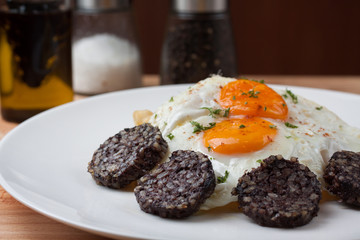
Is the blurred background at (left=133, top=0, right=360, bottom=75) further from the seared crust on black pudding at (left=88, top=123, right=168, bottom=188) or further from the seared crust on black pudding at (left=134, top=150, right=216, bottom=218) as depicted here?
the seared crust on black pudding at (left=134, top=150, right=216, bottom=218)

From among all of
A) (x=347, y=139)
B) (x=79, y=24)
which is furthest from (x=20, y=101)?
(x=347, y=139)

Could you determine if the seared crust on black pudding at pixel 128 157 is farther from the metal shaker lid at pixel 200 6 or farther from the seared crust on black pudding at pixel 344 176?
the metal shaker lid at pixel 200 6

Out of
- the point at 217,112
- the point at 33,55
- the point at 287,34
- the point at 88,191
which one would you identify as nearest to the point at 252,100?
the point at 217,112

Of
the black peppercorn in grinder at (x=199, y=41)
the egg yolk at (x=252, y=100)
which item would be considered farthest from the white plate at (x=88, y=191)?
the black peppercorn in grinder at (x=199, y=41)

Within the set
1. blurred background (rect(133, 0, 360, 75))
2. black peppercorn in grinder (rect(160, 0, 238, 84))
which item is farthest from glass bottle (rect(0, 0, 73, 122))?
blurred background (rect(133, 0, 360, 75))

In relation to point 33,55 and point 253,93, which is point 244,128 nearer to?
point 253,93

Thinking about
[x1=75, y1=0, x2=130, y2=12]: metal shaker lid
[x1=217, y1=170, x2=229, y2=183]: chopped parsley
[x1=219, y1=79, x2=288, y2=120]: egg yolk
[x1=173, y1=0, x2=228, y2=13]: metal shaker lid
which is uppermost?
[x1=173, y1=0, x2=228, y2=13]: metal shaker lid
